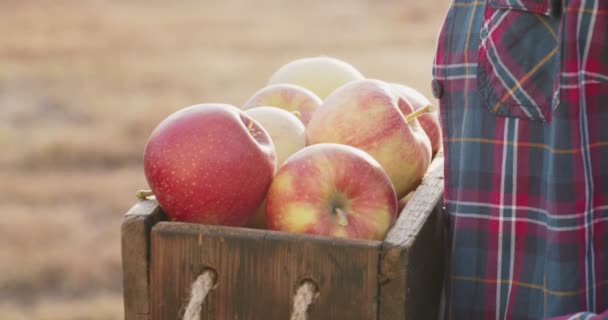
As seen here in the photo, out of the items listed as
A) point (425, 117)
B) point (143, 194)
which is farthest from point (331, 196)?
point (425, 117)

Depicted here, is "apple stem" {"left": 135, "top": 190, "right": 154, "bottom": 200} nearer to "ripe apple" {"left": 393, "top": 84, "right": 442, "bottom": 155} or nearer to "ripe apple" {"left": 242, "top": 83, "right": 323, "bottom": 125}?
"ripe apple" {"left": 242, "top": 83, "right": 323, "bottom": 125}

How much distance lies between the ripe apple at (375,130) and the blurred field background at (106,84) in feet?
7.23

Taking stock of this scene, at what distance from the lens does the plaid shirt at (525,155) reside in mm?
1251

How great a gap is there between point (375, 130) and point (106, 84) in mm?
4639

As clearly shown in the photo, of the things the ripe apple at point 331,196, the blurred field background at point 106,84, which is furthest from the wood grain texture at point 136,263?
the blurred field background at point 106,84

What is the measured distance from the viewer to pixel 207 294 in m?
1.21

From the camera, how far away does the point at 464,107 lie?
1.36 meters

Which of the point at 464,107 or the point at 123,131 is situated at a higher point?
the point at 464,107

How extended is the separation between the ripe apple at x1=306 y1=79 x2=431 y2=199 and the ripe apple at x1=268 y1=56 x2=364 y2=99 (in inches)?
10.0

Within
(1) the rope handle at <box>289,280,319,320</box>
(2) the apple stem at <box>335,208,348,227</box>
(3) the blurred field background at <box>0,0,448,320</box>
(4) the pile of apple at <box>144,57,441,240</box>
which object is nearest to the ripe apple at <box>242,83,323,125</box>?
(4) the pile of apple at <box>144,57,441,240</box>

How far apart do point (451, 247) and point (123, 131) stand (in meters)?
3.91

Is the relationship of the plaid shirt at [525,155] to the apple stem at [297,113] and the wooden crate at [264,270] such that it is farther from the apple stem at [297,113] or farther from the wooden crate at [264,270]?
the apple stem at [297,113]

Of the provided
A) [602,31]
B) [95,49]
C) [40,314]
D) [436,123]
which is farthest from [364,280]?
[95,49]

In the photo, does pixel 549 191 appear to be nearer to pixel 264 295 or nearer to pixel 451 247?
pixel 451 247
